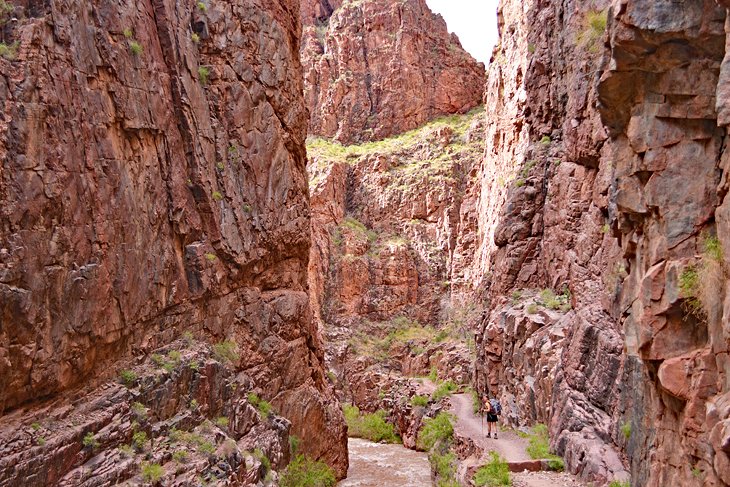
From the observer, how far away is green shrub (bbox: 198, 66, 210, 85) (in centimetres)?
2753

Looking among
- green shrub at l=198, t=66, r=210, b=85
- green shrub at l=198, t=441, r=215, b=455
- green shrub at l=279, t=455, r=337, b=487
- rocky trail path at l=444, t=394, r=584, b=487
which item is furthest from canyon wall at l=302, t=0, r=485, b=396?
green shrub at l=198, t=66, r=210, b=85

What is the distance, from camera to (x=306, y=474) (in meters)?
29.5

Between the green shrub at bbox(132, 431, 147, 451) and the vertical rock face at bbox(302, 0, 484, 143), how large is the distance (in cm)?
5278

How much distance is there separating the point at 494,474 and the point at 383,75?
183 ft

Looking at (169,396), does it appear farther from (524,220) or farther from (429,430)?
(524,220)

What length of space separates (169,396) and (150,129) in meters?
9.71

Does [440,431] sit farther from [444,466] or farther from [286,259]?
[286,259]

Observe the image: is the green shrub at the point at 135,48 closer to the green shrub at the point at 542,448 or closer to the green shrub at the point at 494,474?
the green shrub at the point at 494,474

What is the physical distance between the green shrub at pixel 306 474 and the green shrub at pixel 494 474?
8920mm

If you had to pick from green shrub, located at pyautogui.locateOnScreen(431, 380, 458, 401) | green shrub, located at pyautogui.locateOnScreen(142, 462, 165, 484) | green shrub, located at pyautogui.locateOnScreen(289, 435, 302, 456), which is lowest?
green shrub, located at pyautogui.locateOnScreen(431, 380, 458, 401)

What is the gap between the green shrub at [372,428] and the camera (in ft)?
160

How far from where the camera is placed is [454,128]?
68062 mm

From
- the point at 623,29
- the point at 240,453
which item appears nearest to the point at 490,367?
the point at 240,453

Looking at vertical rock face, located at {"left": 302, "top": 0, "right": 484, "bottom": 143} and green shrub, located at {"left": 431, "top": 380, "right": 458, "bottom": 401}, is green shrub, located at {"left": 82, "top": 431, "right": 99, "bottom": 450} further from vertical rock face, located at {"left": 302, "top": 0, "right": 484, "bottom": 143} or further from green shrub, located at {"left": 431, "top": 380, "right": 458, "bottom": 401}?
vertical rock face, located at {"left": 302, "top": 0, "right": 484, "bottom": 143}
